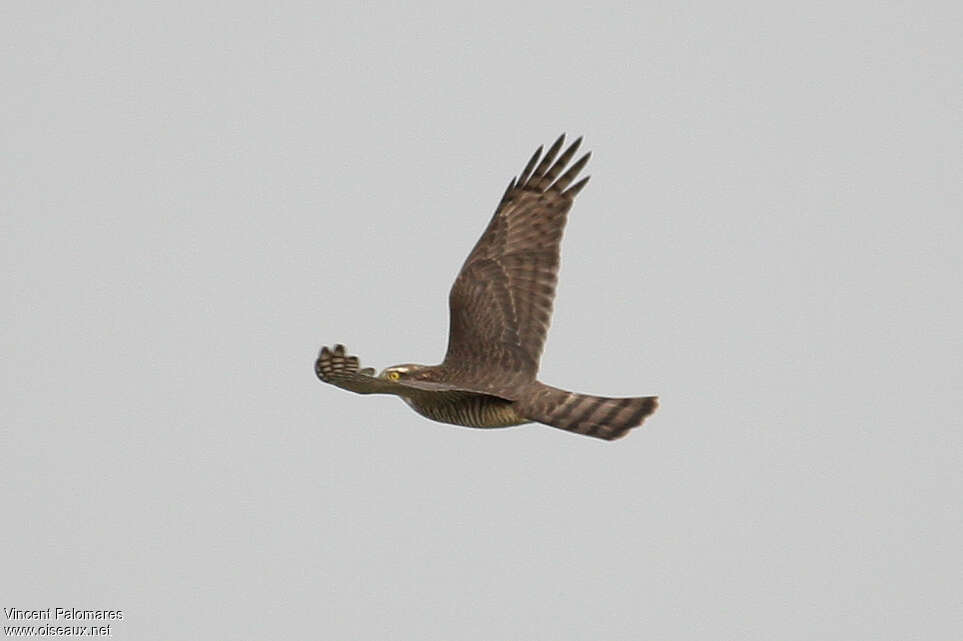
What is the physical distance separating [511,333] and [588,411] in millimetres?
2485

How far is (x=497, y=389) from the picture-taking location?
1695 cm

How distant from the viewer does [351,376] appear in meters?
15.2

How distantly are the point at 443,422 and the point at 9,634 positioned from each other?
20.6 feet

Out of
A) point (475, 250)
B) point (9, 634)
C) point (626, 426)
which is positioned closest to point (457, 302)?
point (475, 250)

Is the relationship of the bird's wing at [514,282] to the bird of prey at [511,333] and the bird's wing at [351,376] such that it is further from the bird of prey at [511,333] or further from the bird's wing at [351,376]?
the bird's wing at [351,376]

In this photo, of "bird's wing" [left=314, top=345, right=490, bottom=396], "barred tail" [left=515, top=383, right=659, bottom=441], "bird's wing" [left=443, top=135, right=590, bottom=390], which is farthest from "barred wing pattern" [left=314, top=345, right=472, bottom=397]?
"bird's wing" [left=443, top=135, right=590, bottom=390]

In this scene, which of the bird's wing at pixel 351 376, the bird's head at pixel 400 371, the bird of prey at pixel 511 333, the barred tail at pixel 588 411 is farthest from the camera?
the bird's head at pixel 400 371

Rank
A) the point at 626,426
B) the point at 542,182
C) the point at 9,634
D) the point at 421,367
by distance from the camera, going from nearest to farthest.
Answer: the point at 626,426 < the point at 421,367 < the point at 542,182 < the point at 9,634

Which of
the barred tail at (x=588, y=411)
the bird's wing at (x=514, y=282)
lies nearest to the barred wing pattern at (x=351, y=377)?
the barred tail at (x=588, y=411)

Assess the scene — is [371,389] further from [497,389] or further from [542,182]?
[542,182]

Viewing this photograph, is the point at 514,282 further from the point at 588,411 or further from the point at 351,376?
the point at 351,376

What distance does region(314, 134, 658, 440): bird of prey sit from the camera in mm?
15867

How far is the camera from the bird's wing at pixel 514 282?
1784 centimetres

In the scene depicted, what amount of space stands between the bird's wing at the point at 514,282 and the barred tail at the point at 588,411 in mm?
899
